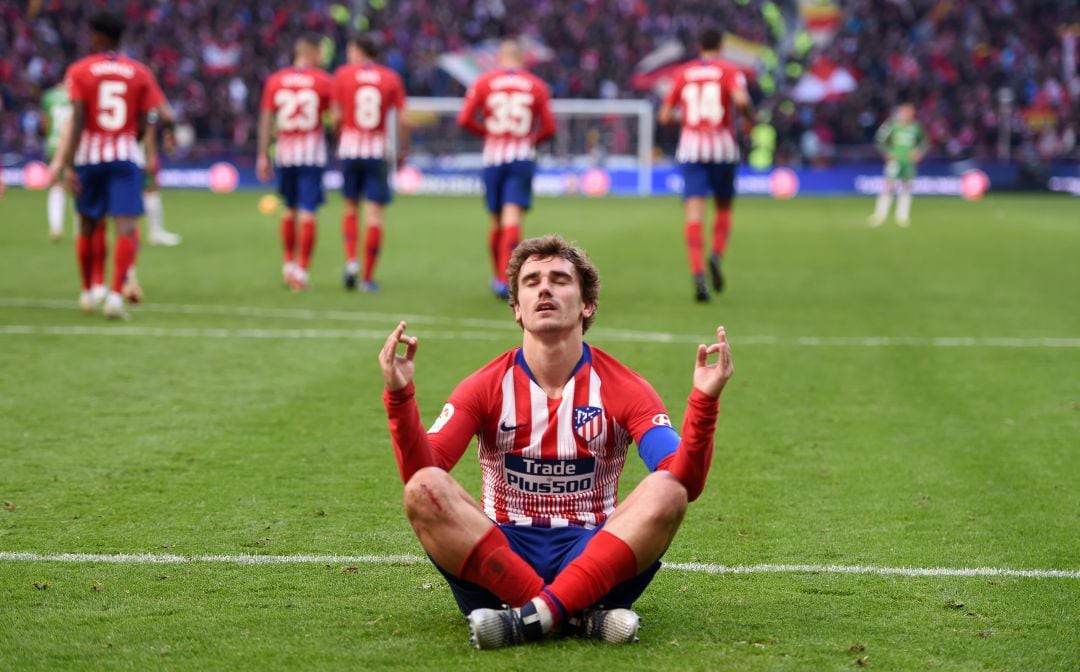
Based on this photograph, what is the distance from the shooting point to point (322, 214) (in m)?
25.7

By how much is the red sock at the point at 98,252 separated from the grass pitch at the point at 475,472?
0.52 metres

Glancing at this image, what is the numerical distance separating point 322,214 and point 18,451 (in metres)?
19.1

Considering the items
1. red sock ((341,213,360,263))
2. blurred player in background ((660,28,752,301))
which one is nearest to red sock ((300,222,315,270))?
red sock ((341,213,360,263))

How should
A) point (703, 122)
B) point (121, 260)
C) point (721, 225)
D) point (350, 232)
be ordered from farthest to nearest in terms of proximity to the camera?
point (350, 232) < point (721, 225) < point (703, 122) < point (121, 260)

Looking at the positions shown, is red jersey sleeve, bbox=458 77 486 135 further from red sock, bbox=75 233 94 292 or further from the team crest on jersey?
the team crest on jersey

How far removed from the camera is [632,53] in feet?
128

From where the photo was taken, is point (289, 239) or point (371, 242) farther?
point (289, 239)

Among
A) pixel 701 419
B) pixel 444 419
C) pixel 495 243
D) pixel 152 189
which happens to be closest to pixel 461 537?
pixel 444 419

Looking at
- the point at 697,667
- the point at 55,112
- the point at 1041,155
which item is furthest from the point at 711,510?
the point at 1041,155

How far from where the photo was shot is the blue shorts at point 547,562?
4199mm

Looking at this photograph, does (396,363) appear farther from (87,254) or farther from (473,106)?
(473,106)

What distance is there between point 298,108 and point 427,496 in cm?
1017

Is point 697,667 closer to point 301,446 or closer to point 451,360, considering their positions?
point 301,446

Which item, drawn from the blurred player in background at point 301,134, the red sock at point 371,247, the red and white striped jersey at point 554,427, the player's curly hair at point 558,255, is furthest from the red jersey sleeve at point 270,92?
the red and white striped jersey at point 554,427
